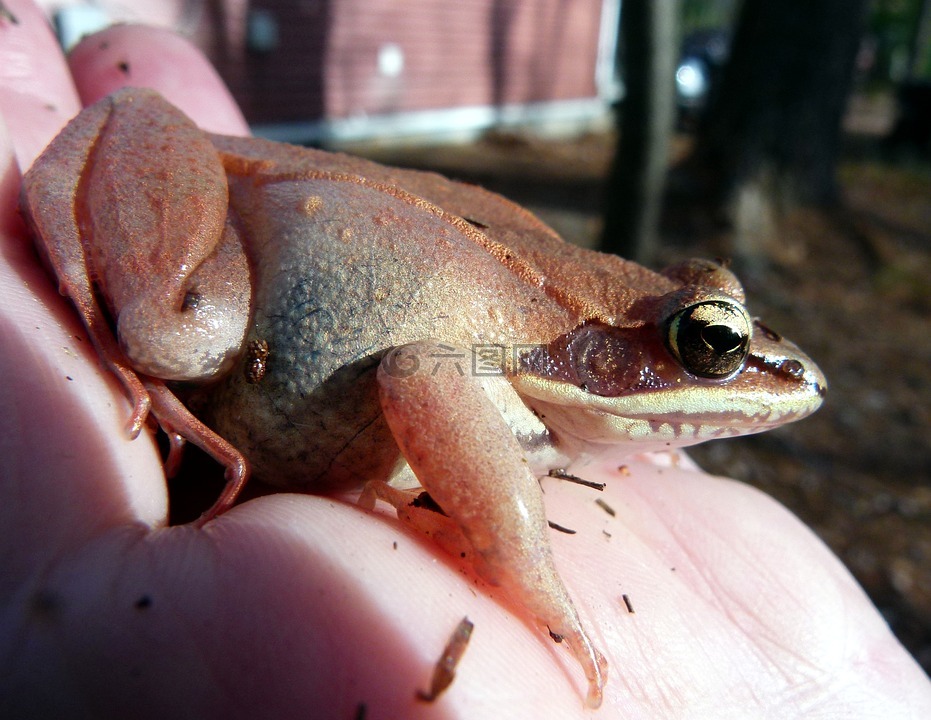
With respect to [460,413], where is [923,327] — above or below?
below

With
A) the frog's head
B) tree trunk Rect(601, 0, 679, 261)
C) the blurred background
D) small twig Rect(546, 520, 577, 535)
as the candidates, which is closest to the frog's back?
the frog's head

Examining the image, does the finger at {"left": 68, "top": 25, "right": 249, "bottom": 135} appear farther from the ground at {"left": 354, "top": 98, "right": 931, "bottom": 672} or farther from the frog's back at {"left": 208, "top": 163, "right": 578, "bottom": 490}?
the ground at {"left": 354, "top": 98, "right": 931, "bottom": 672}

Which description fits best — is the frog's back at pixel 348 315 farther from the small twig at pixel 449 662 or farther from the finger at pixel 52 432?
the small twig at pixel 449 662

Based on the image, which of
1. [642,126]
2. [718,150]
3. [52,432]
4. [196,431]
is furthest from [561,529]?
[718,150]

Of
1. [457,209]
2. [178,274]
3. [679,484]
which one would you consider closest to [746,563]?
[679,484]

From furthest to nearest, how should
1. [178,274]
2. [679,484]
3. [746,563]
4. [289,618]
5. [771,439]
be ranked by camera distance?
[771,439] → [679,484] → [746,563] → [178,274] → [289,618]

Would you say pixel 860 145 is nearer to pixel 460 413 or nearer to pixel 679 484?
pixel 679 484
